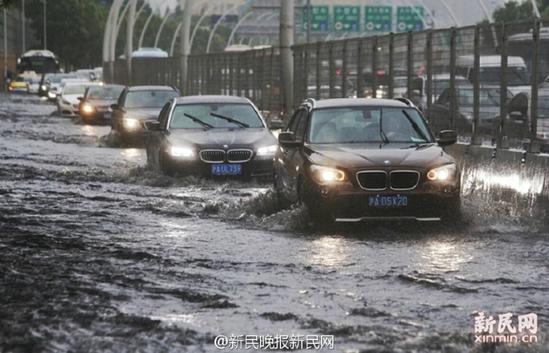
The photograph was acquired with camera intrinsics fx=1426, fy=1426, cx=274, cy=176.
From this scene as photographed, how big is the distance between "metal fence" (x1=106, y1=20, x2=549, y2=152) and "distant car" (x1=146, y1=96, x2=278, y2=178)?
2.59m

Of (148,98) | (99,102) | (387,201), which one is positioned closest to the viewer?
(387,201)

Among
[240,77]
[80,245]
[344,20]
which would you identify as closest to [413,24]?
[344,20]

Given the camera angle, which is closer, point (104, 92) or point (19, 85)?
point (104, 92)

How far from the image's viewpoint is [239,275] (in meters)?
10.7

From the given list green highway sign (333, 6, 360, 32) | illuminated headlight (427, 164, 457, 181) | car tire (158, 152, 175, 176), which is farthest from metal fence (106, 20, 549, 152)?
green highway sign (333, 6, 360, 32)

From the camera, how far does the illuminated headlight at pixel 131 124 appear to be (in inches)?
1221

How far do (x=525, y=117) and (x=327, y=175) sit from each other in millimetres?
3855

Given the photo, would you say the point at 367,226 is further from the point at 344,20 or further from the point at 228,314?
the point at 344,20

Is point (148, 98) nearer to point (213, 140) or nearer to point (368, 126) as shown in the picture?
point (213, 140)

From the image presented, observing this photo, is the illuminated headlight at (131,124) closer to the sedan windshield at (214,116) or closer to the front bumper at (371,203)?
the sedan windshield at (214,116)

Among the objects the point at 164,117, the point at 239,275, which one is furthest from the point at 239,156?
the point at 239,275

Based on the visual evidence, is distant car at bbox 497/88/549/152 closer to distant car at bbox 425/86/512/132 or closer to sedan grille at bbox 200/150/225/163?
distant car at bbox 425/86/512/132

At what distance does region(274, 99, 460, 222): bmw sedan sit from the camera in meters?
13.9

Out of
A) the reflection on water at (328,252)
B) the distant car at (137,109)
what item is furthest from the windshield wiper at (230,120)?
the distant car at (137,109)
